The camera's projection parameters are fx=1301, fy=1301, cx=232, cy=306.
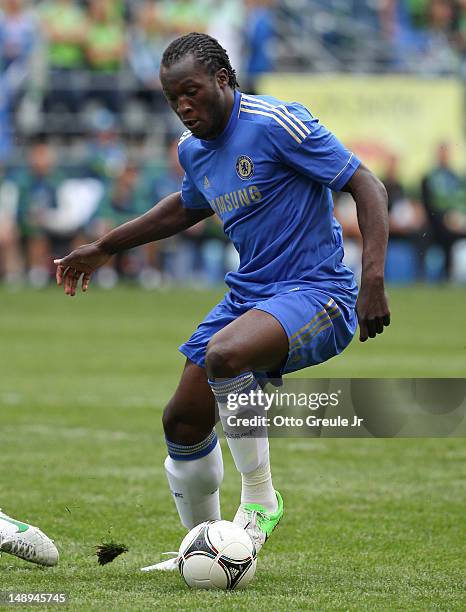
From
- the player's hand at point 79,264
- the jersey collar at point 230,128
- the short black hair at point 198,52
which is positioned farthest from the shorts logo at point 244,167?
the player's hand at point 79,264

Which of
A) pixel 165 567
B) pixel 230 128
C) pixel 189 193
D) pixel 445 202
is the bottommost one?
pixel 445 202

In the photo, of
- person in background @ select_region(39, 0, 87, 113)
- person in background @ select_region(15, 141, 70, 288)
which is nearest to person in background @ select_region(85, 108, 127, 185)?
person in background @ select_region(15, 141, 70, 288)

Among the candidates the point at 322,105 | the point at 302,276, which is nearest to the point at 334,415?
the point at 302,276

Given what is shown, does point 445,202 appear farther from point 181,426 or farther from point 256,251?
point 181,426

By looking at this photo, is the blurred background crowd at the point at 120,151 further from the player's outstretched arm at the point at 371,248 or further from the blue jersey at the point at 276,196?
the player's outstretched arm at the point at 371,248

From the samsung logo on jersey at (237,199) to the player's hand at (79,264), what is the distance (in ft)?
2.28

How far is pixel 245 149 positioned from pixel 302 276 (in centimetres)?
55

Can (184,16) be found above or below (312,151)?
below

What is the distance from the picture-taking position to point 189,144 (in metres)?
5.40

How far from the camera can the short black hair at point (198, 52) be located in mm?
4965

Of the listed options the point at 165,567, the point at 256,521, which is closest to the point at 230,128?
the point at 256,521

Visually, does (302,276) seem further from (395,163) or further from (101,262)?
(395,163)

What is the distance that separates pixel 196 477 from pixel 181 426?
0.83 ft

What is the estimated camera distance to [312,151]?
16.4ft
